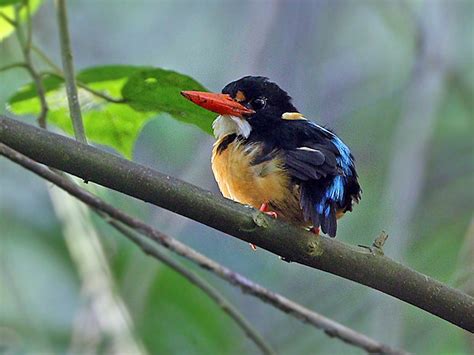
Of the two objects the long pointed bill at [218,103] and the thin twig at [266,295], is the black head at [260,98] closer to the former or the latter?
the long pointed bill at [218,103]

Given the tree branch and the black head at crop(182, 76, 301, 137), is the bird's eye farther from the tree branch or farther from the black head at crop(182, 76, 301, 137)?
the tree branch

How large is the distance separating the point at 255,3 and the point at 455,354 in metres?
1.61

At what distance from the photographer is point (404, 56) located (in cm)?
528

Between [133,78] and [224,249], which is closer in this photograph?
[133,78]

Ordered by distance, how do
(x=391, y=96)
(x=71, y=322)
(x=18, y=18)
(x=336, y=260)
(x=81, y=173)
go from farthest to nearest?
(x=391, y=96)
(x=71, y=322)
(x=18, y=18)
(x=336, y=260)
(x=81, y=173)

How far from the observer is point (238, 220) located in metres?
1.37

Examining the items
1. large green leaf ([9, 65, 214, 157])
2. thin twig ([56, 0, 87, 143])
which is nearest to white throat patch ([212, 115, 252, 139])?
large green leaf ([9, 65, 214, 157])

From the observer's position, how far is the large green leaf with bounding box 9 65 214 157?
1.73 metres

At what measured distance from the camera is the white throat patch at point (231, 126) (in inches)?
76.6

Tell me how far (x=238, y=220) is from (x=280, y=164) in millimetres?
405

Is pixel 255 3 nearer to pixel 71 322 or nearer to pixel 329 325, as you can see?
pixel 71 322

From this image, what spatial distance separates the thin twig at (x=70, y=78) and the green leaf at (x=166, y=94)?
5.0 inches

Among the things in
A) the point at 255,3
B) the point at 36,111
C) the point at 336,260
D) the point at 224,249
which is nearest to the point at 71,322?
the point at 224,249

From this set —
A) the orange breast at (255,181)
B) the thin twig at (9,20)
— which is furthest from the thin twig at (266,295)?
the thin twig at (9,20)
